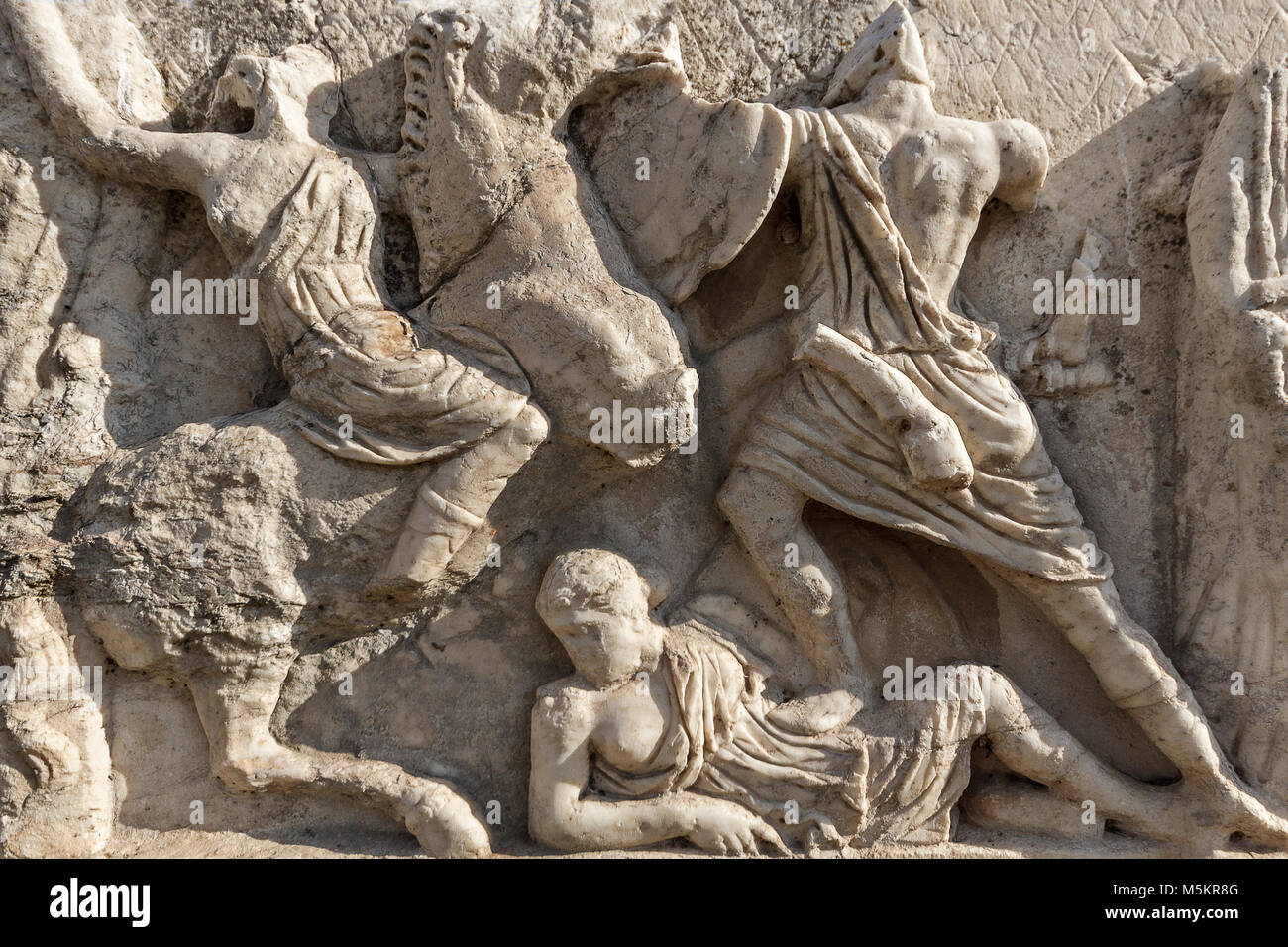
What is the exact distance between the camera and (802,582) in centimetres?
354

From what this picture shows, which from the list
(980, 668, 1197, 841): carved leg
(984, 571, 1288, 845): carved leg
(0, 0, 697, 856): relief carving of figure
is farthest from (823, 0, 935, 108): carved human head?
(980, 668, 1197, 841): carved leg

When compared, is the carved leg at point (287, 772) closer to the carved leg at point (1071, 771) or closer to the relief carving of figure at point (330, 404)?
the relief carving of figure at point (330, 404)

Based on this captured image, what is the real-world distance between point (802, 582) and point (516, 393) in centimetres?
118

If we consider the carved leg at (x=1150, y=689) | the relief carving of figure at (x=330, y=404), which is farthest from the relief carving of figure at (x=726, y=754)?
the relief carving of figure at (x=330, y=404)

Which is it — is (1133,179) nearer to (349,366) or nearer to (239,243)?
(349,366)

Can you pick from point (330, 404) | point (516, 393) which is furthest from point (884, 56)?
point (330, 404)

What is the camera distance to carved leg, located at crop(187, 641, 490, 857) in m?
3.39

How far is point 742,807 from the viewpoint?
3.48 meters

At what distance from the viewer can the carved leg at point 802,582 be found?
354cm

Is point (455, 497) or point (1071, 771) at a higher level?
point (455, 497)

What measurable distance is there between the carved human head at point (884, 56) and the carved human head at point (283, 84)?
1.80 meters

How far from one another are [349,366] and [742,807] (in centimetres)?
199

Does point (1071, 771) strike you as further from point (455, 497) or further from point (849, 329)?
point (455, 497)

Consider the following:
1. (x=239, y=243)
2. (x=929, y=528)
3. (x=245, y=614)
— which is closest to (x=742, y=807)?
(x=929, y=528)
